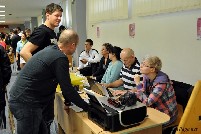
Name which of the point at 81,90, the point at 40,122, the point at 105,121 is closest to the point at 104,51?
the point at 81,90

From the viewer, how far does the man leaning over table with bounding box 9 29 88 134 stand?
1771 mm

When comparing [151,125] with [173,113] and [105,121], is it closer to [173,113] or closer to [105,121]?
[105,121]

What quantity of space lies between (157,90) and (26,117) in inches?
44.3

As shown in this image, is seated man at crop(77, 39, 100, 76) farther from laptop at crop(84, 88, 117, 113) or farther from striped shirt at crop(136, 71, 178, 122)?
laptop at crop(84, 88, 117, 113)

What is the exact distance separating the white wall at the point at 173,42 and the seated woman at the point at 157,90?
29.5 inches

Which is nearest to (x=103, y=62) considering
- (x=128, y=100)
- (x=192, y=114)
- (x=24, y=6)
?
(x=128, y=100)

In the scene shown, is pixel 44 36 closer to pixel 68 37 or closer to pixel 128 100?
pixel 68 37

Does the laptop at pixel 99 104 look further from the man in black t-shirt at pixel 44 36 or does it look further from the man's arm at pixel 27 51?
the man's arm at pixel 27 51

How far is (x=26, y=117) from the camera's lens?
6.20 feet

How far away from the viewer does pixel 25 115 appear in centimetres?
188

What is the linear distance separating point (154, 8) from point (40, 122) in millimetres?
2279

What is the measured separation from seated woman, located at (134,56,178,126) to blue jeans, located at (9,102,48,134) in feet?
3.04

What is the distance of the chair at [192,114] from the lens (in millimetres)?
1451

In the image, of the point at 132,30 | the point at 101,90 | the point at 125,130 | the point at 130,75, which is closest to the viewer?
the point at 125,130
